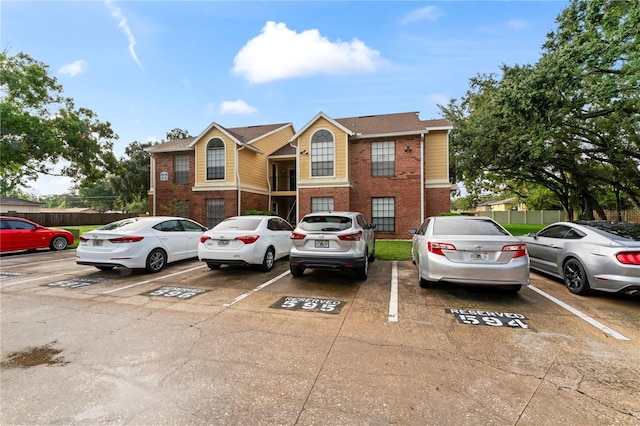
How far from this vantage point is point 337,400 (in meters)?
2.56

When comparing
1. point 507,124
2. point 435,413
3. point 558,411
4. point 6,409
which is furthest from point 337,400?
point 507,124

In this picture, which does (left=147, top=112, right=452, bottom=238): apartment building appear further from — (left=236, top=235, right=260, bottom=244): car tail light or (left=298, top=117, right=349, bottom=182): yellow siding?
(left=236, top=235, right=260, bottom=244): car tail light

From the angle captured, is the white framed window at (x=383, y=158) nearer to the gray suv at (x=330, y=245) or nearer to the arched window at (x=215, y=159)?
the arched window at (x=215, y=159)

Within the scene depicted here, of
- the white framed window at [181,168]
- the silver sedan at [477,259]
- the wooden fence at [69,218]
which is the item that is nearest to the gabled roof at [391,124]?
the white framed window at [181,168]

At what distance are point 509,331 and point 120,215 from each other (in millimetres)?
42627

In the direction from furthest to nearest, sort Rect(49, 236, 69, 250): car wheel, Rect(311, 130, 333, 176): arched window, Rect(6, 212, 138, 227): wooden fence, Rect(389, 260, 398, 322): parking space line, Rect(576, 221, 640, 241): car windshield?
Rect(6, 212, 138, 227): wooden fence
Rect(311, 130, 333, 176): arched window
Rect(49, 236, 69, 250): car wheel
Rect(576, 221, 640, 241): car windshield
Rect(389, 260, 398, 322): parking space line

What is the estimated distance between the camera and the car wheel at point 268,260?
7.64 meters

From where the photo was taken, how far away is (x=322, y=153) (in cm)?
1623

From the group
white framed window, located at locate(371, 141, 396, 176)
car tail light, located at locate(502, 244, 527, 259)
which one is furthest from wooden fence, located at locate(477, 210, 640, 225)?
car tail light, located at locate(502, 244, 527, 259)

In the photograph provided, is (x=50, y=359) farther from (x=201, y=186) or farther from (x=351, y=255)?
(x=201, y=186)

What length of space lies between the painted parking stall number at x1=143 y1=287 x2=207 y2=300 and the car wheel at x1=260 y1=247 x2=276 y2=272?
1.84 meters

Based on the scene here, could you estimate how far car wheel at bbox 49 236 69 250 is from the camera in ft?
40.9

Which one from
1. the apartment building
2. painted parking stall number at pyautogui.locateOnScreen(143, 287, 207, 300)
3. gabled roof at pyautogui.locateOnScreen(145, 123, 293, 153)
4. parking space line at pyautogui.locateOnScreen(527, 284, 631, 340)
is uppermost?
gabled roof at pyautogui.locateOnScreen(145, 123, 293, 153)

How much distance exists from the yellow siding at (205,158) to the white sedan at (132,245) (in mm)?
9087
